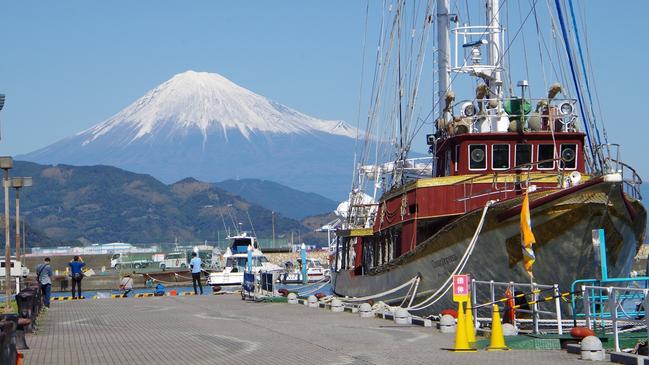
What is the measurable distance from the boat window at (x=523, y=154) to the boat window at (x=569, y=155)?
896 millimetres

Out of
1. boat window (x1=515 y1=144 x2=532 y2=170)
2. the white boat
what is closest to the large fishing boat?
boat window (x1=515 y1=144 x2=532 y2=170)

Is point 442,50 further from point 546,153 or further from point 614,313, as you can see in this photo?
point 614,313

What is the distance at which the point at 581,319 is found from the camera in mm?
27891

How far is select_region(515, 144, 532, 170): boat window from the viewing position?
33.5 m

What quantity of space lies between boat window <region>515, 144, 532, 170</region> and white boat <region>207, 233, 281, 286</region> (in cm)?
4102

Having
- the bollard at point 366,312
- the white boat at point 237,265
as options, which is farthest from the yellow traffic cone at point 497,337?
the white boat at point 237,265

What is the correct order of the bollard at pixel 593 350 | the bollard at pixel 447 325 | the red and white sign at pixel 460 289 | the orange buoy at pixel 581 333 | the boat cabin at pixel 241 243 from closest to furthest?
the bollard at pixel 593 350, the orange buoy at pixel 581 333, the red and white sign at pixel 460 289, the bollard at pixel 447 325, the boat cabin at pixel 241 243

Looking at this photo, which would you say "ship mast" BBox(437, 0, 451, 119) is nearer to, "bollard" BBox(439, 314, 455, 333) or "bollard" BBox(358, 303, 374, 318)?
"bollard" BBox(358, 303, 374, 318)

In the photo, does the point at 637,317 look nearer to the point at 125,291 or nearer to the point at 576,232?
the point at 576,232

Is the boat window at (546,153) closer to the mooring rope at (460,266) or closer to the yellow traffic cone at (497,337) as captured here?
the mooring rope at (460,266)

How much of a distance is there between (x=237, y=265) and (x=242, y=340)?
71780mm

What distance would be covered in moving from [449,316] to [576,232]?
497 centimetres

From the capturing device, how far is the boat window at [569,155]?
110 feet

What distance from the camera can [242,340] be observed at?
77.3ft
